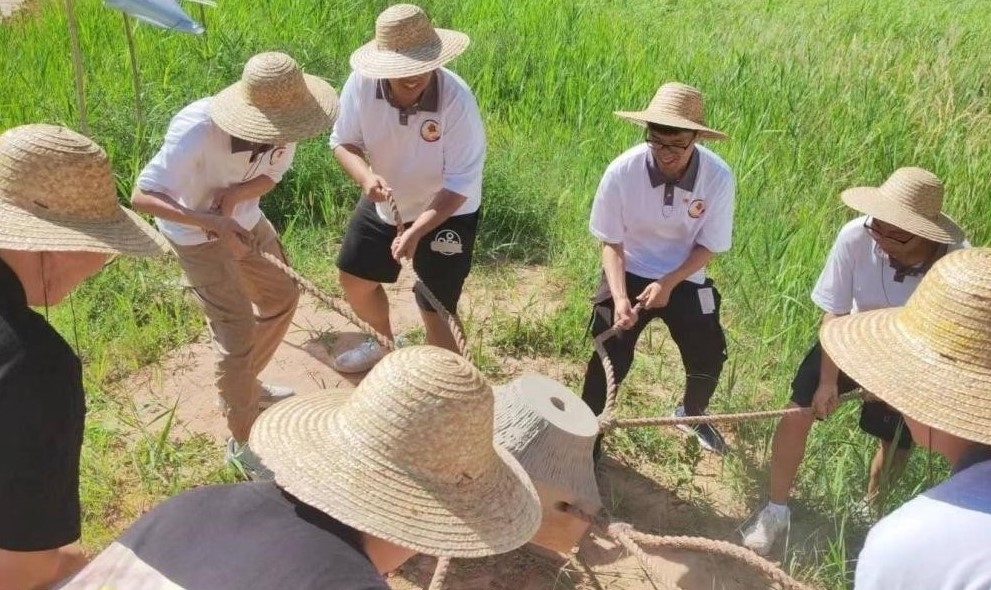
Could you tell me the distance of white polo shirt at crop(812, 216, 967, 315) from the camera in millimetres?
2666

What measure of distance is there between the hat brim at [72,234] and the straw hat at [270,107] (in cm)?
77

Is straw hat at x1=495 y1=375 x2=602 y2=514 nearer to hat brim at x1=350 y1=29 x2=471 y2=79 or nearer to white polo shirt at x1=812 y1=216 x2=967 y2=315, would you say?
white polo shirt at x1=812 y1=216 x2=967 y2=315

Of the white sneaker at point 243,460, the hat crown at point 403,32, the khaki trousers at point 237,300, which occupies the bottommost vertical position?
the white sneaker at point 243,460

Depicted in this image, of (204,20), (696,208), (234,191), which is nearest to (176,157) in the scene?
(234,191)

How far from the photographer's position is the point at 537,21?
715 centimetres

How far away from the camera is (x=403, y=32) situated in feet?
10.2

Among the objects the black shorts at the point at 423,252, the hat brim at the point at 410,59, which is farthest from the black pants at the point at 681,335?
the hat brim at the point at 410,59

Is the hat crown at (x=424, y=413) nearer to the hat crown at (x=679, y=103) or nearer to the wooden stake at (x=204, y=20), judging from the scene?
the hat crown at (x=679, y=103)

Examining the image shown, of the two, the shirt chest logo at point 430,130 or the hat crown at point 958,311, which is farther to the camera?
the shirt chest logo at point 430,130

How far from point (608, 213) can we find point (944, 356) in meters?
1.50


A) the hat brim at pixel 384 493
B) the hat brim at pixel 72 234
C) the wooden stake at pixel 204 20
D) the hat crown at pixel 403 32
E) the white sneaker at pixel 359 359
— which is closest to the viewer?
the hat brim at pixel 384 493

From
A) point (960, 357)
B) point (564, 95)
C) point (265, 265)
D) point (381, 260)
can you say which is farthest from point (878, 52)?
point (960, 357)

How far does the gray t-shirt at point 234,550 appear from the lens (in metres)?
1.29

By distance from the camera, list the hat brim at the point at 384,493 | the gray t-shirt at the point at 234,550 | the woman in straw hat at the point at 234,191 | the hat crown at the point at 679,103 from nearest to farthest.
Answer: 1. the gray t-shirt at the point at 234,550
2. the hat brim at the point at 384,493
3. the woman in straw hat at the point at 234,191
4. the hat crown at the point at 679,103
